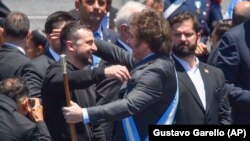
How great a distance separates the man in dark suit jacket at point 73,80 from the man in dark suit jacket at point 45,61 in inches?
21.3

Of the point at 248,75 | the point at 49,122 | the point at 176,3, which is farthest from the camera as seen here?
the point at 176,3

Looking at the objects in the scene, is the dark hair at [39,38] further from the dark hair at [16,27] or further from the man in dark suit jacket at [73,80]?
the man in dark suit jacket at [73,80]

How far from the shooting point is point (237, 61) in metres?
6.99

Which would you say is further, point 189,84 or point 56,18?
point 56,18

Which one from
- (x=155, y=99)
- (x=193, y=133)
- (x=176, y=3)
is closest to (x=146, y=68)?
(x=155, y=99)

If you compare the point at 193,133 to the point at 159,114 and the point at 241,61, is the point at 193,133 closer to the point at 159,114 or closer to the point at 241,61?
the point at 159,114

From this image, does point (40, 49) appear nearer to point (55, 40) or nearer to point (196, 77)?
point (55, 40)

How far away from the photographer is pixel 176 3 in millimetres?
9258

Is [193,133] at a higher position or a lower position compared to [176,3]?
lower

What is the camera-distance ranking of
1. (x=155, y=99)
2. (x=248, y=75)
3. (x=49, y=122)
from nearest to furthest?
(x=155, y=99)
(x=49, y=122)
(x=248, y=75)

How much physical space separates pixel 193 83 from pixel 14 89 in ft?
4.48

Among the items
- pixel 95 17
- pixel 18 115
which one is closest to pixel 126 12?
pixel 95 17

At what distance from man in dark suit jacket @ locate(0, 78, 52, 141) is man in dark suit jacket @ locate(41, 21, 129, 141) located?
11 centimetres

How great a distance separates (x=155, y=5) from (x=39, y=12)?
255 centimetres
